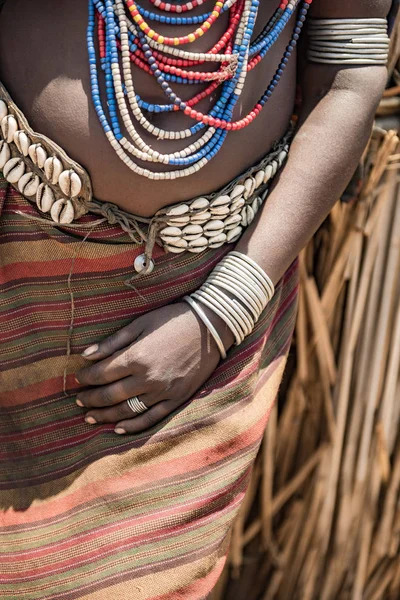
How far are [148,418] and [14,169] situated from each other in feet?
1.36

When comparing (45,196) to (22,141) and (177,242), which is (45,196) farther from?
(177,242)

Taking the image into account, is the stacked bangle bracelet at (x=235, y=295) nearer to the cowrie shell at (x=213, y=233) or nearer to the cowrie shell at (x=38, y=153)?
the cowrie shell at (x=213, y=233)

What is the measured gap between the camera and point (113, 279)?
105 cm

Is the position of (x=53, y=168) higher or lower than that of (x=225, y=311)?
higher

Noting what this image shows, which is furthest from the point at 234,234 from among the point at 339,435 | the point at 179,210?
the point at 339,435

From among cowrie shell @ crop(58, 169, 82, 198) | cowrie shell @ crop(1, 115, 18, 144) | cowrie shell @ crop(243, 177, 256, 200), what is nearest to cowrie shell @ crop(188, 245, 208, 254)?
cowrie shell @ crop(243, 177, 256, 200)

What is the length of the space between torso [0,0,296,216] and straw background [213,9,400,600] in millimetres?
600

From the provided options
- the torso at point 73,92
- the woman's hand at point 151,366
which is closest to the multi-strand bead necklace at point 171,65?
the torso at point 73,92

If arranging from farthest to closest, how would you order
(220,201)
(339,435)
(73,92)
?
1. (339,435)
2. (220,201)
3. (73,92)

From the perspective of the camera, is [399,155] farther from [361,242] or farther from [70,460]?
[70,460]

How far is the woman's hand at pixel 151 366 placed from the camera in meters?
1.01

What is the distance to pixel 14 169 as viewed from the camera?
0.96 m

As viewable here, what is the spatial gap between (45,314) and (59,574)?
394mm

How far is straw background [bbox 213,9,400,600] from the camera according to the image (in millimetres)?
1570
